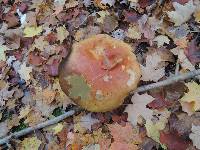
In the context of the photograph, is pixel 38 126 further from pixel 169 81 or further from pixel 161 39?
pixel 161 39

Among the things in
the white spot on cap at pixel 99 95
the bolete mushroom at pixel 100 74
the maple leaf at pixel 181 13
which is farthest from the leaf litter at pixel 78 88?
the white spot on cap at pixel 99 95

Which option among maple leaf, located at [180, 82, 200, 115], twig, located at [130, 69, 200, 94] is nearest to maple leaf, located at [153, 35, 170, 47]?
twig, located at [130, 69, 200, 94]

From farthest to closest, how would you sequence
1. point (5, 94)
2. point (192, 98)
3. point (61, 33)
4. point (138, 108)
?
point (61, 33), point (5, 94), point (138, 108), point (192, 98)

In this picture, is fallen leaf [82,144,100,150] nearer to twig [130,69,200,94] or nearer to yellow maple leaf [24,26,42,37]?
twig [130,69,200,94]

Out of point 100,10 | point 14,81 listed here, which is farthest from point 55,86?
point 100,10

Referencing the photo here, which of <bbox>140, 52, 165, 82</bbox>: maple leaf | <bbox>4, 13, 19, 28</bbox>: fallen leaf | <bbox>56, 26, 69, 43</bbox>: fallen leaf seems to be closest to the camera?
<bbox>140, 52, 165, 82</bbox>: maple leaf

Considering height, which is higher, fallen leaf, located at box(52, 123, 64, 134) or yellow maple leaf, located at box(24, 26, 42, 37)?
yellow maple leaf, located at box(24, 26, 42, 37)

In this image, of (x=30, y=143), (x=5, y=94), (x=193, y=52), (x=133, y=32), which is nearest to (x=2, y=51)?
(x=5, y=94)

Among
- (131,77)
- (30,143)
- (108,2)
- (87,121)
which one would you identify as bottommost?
(30,143)
